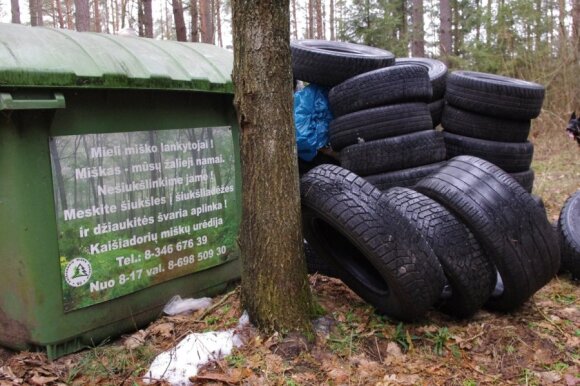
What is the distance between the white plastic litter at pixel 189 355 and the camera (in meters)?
2.78

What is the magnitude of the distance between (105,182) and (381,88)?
8.34 ft

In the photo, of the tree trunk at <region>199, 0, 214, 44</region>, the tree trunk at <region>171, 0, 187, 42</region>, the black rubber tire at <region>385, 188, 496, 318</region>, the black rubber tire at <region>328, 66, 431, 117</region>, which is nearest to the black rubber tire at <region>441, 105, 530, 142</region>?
the black rubber tire at <region>328, 66, 431, 117</region>

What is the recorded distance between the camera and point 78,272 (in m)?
3.14

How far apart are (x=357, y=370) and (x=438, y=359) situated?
492mm

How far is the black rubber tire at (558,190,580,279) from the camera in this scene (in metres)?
4.36

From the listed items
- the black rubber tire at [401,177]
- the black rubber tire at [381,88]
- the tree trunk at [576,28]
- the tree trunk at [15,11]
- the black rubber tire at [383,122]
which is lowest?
the black rubber tire at [401,177]

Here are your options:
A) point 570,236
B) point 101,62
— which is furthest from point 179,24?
point 570,236

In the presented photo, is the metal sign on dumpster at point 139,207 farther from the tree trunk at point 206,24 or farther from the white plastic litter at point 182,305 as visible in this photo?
the tree trunk at point 206,24

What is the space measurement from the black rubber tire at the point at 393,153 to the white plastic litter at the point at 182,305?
186cm

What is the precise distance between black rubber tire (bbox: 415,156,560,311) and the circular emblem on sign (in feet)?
6.98

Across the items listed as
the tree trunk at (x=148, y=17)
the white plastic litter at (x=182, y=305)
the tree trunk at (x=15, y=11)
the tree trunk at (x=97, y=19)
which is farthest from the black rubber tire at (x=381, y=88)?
the tree trunk at (x=97, y=19)

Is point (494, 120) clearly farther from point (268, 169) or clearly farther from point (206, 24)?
point (206, 24)

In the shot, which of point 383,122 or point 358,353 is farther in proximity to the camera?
point 383,122

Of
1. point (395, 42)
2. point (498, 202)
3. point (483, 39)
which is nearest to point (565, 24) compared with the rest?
point (483, 39)
